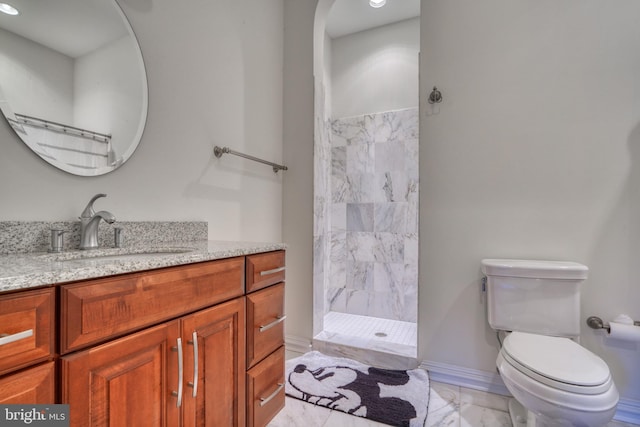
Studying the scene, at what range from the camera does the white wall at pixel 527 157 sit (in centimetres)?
154

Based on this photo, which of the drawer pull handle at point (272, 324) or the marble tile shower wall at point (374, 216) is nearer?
the drawer pull handle at point (272, 324)

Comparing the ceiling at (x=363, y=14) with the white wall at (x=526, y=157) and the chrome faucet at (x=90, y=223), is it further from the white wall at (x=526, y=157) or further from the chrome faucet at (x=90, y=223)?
the chrome faucet at (x=90, y=223)

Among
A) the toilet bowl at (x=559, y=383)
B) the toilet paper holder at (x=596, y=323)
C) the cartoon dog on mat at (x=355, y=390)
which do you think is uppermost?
the toilet paper holder at (x=596, y=323)

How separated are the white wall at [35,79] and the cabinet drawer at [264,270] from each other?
0.87 m

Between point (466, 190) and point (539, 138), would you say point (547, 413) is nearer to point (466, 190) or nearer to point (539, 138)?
point (466, 190)

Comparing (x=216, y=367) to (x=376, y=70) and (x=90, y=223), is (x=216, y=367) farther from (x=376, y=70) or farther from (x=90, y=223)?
(x=376, y=70)

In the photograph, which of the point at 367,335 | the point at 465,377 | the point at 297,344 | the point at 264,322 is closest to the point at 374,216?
the point at 367,335

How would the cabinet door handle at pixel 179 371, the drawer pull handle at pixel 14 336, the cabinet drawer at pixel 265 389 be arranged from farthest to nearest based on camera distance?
the cabinet drawer at pixel 265 389, the cabinet door handle at pixel 179 371, the drawer pull handle at pixel 14 336

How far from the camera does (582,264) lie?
5.17 ft

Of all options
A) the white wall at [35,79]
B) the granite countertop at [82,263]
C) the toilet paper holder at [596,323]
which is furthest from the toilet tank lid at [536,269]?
the white wall at [35,79]

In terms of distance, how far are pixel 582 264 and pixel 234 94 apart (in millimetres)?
2206

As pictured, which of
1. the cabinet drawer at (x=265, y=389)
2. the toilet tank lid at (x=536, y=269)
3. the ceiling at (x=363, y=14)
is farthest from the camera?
the ceiling at (x=363, y=14)

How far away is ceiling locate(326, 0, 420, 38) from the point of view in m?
2.61

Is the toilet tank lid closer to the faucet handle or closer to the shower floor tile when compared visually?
the shower floor tile
